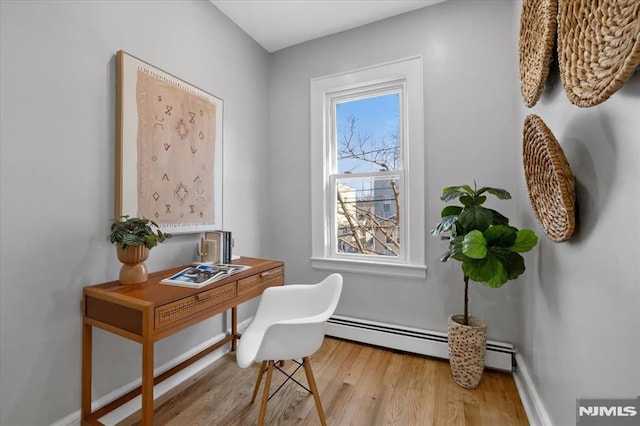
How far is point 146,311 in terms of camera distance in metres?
1.15

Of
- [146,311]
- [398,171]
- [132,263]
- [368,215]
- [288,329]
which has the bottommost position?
[288,329]

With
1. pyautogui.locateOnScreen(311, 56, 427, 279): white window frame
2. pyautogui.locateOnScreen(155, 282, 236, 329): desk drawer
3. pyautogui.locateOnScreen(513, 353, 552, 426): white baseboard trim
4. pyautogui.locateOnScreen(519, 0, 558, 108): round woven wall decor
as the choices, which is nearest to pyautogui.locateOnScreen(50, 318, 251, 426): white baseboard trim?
pyautogui.locateOnScreen(155, 282, 236, 329): desk drawer

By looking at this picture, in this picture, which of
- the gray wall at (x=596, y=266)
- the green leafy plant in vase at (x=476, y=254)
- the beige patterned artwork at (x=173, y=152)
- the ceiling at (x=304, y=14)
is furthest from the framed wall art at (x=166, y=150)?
the gray wall at (x=596, y=266)

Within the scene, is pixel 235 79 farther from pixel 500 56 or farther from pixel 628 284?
pixel 628 284

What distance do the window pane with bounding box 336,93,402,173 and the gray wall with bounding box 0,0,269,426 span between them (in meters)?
1.52

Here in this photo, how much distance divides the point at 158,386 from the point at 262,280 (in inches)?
35.3

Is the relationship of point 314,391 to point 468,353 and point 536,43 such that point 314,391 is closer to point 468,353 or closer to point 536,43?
point 468,353

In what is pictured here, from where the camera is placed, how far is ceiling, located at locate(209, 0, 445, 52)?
2172 mm

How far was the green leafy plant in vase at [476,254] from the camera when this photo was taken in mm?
1463

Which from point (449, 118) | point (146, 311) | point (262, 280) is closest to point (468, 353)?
point (262, 280)

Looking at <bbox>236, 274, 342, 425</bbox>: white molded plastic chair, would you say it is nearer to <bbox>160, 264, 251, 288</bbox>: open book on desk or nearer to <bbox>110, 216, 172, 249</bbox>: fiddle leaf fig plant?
<bbox>160, 264, 251, 288</bbox>: open book on desk

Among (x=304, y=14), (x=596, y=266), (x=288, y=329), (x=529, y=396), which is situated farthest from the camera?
(x=304, y=14)

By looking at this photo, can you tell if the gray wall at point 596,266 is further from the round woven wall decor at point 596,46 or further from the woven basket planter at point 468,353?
the woven basket planter at point 468,353

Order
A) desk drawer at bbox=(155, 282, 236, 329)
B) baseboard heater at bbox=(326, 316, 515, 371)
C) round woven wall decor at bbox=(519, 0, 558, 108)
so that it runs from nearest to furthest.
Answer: round woven wall decor at bbox=(519, 0, 558, 108), desk drawer at bbox=(155, 282, 236, 329), baseboard heater at bbox=(326, 316, 515, 371)
